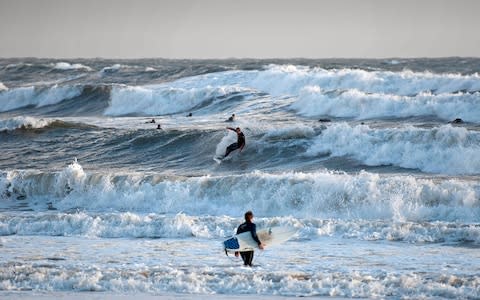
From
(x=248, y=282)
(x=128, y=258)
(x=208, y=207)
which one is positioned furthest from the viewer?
(x=208, y=207)

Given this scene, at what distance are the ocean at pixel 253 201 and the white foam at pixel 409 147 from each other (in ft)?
0.19

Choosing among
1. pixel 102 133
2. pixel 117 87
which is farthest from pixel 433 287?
pixel 117 87

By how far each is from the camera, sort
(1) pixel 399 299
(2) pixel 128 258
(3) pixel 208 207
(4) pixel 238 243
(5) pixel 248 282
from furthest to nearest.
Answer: (3) pixel 208 207, (2) pixel 128 258, (4) pixel 238 243, (5) pixel 248 282, (1) pixel 399 299

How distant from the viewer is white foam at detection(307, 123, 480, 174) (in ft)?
73.8

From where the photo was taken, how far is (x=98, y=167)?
24562 millimetres

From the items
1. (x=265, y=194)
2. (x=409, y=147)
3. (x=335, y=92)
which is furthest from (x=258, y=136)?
(x=335, y=92)

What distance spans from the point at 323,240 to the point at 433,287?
4.02 meters

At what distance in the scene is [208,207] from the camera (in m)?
19.0

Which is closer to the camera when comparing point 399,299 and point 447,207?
point 399,299

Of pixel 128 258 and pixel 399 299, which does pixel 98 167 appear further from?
pixel 399 299

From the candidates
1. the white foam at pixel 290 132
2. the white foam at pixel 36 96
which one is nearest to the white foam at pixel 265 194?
the white foam at pixel 290 132

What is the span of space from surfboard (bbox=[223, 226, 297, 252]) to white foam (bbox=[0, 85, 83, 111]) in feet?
117

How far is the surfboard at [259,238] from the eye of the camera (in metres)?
12.6

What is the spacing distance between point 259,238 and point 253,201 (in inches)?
220
